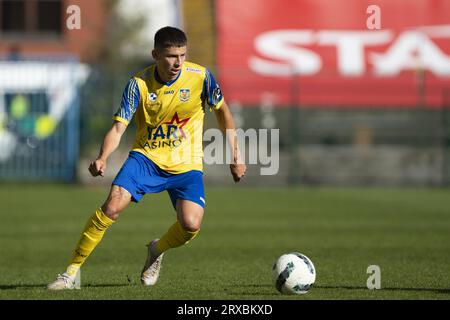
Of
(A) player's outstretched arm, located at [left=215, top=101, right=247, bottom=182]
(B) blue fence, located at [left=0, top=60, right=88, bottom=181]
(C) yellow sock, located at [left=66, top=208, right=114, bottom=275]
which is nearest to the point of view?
(C) yellow sock, located at [left=66, top=208, right=114, bottom=275]

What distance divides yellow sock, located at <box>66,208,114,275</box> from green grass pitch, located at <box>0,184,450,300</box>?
0.25 meters

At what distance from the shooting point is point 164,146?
29.3ft

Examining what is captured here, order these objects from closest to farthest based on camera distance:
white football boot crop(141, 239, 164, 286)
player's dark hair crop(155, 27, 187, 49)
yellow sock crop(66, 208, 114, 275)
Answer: player's dark hair crop(155, 27, 187, 49) < yellow sock crop(66, 208, 114, 275) < white football boot crop(141, 239, 164, 286)

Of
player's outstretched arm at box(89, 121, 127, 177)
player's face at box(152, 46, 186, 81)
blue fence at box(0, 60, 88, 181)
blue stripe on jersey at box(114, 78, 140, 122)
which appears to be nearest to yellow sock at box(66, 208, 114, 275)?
player's outstretched arm at box(89, 121, 127, 177)

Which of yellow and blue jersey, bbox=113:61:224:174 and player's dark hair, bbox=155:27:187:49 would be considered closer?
player's dark hair, bbox=155:27:187:49

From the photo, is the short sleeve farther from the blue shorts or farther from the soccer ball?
the soccer ball

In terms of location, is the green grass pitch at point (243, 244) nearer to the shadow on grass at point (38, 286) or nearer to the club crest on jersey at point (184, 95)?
the shadow on grass at point (38, 286)

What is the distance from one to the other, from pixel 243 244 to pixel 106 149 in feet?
16.3

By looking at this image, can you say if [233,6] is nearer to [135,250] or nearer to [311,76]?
[311,76]

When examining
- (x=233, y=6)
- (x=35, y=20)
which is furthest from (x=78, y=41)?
(x=233, y=6)

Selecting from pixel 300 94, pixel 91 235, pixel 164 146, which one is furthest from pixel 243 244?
pixel 300 94

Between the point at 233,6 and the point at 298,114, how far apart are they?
4.11m

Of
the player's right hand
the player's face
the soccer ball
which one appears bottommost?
the soccer ball

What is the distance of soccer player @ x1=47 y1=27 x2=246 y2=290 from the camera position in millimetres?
8578
